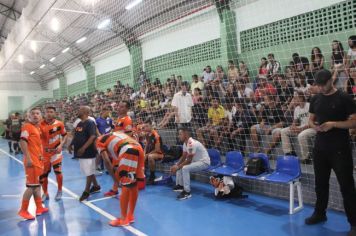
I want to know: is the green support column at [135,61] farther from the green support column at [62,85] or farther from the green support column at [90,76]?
the green support column at [62,85]

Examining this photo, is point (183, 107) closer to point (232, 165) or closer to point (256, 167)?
point (232, 165)

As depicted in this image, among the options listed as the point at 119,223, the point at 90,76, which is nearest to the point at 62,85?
the point at 90,76

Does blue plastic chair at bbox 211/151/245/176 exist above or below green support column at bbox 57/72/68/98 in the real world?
below

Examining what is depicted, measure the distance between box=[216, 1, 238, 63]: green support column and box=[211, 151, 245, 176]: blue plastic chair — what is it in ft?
12.7

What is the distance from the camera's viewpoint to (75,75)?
21.2 meters

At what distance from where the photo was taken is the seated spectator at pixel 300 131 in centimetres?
484

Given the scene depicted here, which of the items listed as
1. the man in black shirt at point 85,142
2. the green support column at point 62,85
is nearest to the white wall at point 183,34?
the man in black shirt at point 85,142

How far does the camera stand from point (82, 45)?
1647 centimetres

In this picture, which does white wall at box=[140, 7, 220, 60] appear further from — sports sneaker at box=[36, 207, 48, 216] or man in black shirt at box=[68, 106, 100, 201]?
sports sneaker at box=[36, 207, 48, 216]

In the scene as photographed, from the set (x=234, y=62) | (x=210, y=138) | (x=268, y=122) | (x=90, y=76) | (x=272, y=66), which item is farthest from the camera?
(x=90, y=76)

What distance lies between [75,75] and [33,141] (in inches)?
Answer: 702

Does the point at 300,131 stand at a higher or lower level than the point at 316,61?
lower

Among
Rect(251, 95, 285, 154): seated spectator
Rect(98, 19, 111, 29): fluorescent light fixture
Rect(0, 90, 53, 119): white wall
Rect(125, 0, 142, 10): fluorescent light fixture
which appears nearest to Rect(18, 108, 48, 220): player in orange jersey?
Rect(251, 95, 285, 154): seated spectator

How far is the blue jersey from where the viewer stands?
23.7ft
